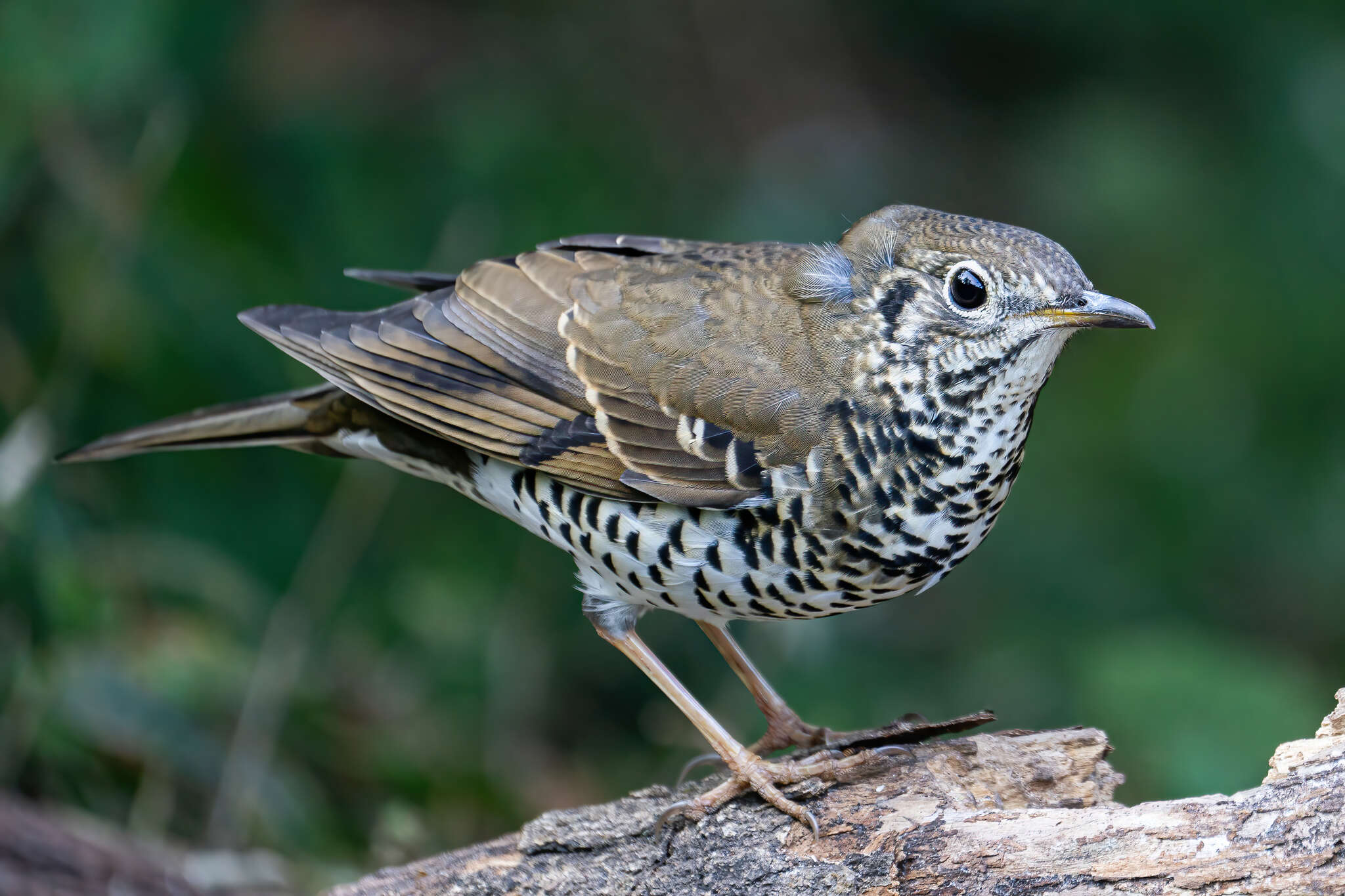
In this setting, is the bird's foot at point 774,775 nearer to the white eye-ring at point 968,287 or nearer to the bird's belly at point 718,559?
the bird's belly at point 718,559

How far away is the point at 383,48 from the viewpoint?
939 cm

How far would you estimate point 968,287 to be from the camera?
10.3ft

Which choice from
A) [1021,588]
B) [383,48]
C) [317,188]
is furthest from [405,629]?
[383,48]

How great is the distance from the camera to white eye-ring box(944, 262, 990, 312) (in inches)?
122

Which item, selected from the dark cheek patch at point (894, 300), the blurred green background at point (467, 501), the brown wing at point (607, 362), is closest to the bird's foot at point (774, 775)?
the brown wing at point (607, 362)

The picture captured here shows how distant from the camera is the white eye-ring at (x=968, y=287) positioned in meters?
3.11

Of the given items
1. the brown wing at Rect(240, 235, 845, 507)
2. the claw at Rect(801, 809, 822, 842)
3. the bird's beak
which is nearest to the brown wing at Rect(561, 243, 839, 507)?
the brown wing at Rect(240, 235, 845, 507)

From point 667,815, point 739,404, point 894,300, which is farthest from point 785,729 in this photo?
point 894,300

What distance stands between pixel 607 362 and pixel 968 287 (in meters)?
1.02

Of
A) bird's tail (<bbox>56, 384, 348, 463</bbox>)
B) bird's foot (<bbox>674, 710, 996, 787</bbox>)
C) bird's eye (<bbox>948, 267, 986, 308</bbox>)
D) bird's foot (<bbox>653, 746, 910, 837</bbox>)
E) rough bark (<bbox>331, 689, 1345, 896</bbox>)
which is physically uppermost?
bird's tail (<bbox>56, 384, 348, 463</bbox>)

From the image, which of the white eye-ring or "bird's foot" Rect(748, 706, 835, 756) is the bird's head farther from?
"bird's foot" Rect(748, 706, 835, 756)

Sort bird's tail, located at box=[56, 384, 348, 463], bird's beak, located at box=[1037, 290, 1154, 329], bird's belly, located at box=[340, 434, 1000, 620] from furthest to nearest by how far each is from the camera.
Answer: bird's tail, located at box=[56, 384, 348, 463]
bird's belly, located at box=[340, 434, 1000, 620]
bird's beak, located at box=[1037, 290, 1154, 329]

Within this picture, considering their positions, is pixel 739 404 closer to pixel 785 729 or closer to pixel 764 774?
pixel 764 774

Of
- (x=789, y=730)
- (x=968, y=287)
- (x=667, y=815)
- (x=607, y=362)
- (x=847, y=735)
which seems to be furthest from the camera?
(x=789, y=730)
